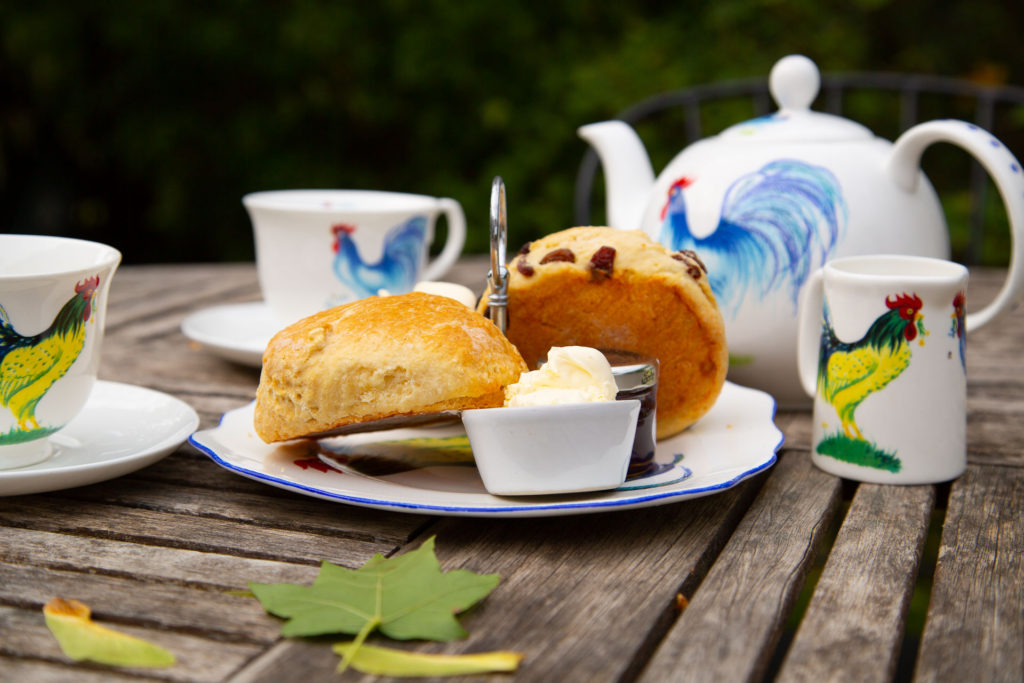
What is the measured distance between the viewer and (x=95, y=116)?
137 inches

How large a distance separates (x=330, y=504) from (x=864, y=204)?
2.22 ft

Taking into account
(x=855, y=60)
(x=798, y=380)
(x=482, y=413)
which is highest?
(x=855, y=60)

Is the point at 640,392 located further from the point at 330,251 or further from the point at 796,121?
the point at 330,251

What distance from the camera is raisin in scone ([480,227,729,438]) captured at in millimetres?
922

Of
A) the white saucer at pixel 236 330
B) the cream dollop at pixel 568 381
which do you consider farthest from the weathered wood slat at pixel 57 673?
the white saucer at pixel 236 330

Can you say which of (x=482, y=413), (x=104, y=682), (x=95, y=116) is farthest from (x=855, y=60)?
(x=104, y=682)

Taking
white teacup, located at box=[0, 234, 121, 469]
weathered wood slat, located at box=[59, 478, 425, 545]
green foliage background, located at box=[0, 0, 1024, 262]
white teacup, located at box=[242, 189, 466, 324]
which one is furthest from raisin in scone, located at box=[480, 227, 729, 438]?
green foliage background, located at box=[0, 0, 1024, 262]

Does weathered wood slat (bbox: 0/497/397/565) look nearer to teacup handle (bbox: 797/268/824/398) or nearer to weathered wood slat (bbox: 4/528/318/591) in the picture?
weathered wood slat (bbox: 4/528/318/591)

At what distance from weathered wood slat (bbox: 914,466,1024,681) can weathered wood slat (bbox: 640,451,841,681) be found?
0.09m

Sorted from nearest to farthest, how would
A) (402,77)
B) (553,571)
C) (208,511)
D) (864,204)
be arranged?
(553,571)
(208,511)
(864,204)
(402,77)

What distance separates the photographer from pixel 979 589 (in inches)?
26.3

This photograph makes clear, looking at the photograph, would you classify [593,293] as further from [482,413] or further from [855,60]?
[855,60]

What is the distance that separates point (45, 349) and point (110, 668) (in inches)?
14.0

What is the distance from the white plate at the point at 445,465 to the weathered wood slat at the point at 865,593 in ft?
0.32
